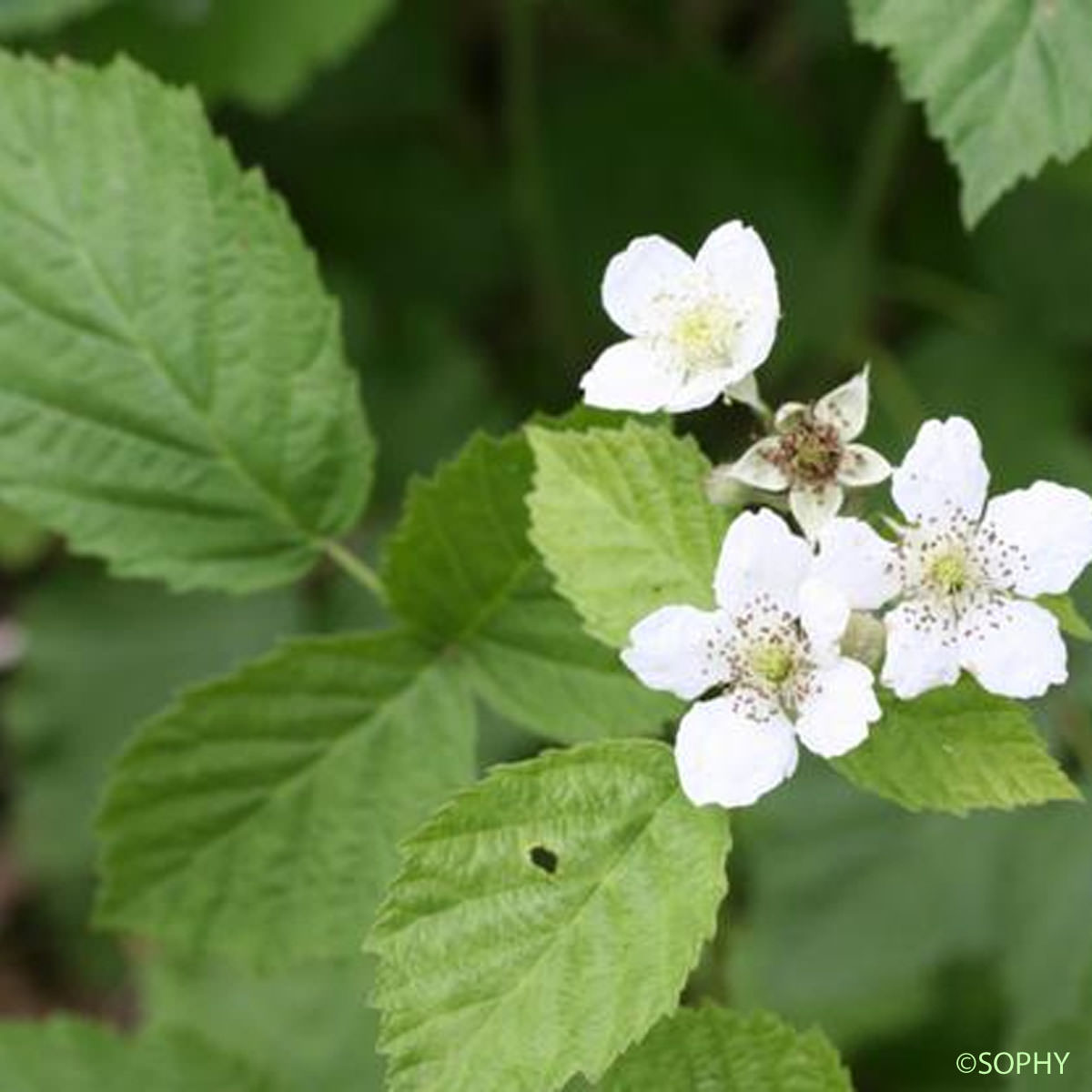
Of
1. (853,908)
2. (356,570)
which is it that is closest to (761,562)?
(356,570)

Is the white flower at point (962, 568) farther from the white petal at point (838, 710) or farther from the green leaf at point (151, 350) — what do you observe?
the green leaf at point (151, 350)

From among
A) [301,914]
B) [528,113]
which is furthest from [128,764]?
[528,113]

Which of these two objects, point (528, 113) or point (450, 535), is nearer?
point (450, 535)

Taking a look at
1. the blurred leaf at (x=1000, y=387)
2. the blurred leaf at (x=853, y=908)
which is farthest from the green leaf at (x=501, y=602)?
the blurred leaf at (x=1000, y=387)

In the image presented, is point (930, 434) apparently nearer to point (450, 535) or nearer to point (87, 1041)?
point (450, 535)

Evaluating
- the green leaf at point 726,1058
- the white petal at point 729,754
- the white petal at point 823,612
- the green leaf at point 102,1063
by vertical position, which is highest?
the white petal at point 823,612

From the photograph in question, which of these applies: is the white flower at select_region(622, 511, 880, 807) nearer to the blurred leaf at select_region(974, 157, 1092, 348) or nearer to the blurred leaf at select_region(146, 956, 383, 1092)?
the blurred leaf at select_region(146, 956, 383, 1092)

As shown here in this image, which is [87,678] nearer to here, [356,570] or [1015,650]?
[356,570]

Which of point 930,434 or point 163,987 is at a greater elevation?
point 930,434
